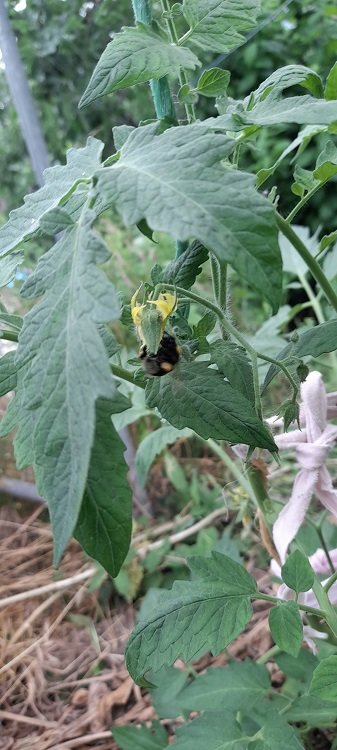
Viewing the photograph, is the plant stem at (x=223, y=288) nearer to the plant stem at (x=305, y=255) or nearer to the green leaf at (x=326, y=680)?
the plant stem at (x=305, y=255)

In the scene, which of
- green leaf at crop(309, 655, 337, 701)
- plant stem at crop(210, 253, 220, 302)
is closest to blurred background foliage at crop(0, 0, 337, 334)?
plant stem at crop(210, 253, 220, 302)

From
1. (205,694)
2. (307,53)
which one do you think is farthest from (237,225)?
(307,53)

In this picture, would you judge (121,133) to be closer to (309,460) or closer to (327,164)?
(327,164)

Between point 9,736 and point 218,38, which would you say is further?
point 9,736

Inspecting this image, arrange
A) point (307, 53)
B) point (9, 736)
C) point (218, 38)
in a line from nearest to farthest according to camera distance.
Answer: point (218, 38) → point (9, 736) → point (307, 53)

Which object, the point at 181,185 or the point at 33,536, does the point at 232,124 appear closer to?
the point at 181,185

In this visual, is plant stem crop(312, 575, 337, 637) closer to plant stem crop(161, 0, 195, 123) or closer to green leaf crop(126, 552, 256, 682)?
green leaf crop(126, 552, 256, 682)

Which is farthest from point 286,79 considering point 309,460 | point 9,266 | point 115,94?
point 115,94
